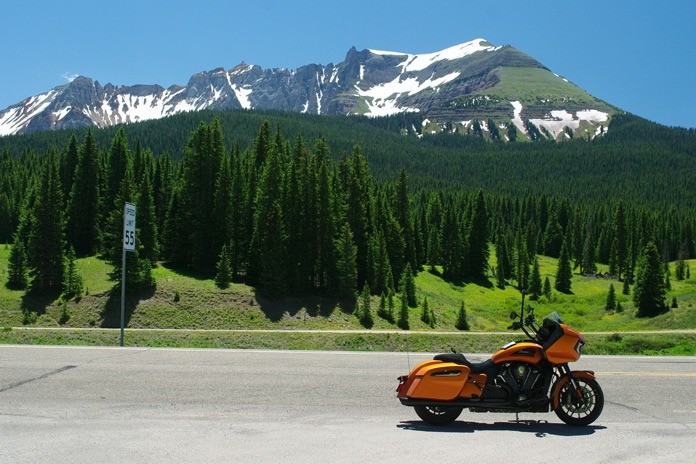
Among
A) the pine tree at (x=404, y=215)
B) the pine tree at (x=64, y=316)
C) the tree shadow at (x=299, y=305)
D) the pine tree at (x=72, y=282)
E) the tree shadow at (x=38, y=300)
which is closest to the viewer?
the pine tree at (x=64, y=316)

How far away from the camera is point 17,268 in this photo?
53.1 m

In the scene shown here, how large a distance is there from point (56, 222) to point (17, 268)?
17.5 ft

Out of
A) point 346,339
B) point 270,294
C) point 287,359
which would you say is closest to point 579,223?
point 270,294

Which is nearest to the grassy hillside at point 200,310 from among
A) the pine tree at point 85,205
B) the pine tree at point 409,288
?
the pine tree at point 409,288

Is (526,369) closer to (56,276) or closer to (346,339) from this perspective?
(346,339)

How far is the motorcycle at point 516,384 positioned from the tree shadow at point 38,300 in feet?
158

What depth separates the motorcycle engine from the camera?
916 centimetres

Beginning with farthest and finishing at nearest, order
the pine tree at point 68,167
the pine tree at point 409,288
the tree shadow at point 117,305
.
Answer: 1. the pine tree at point 68,167
2. the pine tree at point 409,288
3. the tree shadow at point 117,305

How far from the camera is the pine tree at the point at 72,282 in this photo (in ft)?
165

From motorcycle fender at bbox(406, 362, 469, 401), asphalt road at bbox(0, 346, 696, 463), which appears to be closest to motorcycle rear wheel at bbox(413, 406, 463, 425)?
asphalt road at bbox(0, 346, 696, 463)

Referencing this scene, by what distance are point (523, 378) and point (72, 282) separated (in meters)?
49.8

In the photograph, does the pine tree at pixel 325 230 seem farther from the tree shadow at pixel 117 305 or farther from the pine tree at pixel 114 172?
the pine tree at pixel 114 172

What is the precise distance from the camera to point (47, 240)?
53.7 m

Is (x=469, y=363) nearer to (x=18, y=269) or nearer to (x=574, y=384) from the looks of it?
(x=574, y=384)
